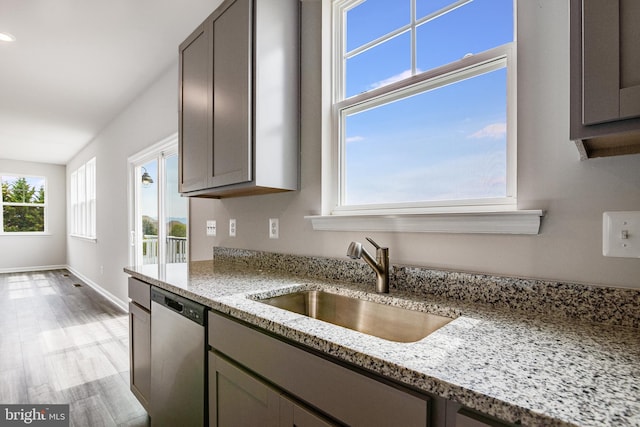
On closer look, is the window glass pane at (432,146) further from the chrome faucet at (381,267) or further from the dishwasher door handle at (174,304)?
the dishwasher door handle at (174,304)

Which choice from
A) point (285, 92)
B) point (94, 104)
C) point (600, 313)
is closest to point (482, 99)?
point (600, 313)

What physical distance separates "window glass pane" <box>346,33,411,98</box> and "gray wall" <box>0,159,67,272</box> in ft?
29.9

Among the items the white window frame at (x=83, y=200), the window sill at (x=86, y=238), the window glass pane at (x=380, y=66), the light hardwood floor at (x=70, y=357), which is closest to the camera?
the window glass pane at (x=380, y=66)

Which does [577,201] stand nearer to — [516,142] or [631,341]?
[516,142]

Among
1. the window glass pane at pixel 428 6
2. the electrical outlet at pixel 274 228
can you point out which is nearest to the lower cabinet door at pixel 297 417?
the electrical outlet at pixel 274 228

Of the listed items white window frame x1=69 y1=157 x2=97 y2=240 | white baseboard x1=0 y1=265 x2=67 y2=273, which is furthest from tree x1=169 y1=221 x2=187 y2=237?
white baseboard x1=0 y1=265 x2=67 y2=273

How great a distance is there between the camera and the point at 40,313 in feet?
13.7

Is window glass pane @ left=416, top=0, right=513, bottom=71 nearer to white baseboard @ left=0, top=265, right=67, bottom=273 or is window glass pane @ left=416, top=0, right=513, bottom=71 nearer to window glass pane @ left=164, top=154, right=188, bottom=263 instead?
window glass pane @ left=164, top=154, right=188, bottom=263

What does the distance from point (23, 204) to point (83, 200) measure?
224 centimetres

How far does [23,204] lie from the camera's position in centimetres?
775

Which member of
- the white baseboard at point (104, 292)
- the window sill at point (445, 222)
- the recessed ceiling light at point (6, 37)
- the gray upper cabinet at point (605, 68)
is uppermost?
the recessed ceiling light at point (6, 37)

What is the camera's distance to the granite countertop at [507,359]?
51 centimetres

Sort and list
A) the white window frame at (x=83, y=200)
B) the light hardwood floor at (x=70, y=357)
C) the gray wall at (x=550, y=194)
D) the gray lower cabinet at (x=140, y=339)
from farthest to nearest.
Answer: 1. the white window frame at (x=83, y=200)
2. the light hardwood floor at (x=70, y=357)
3. the gray lower cabinet at (x=140, y=339)
4. the gray wall at (x=550, y=194)

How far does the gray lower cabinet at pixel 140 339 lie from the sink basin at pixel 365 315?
87 centimetres
